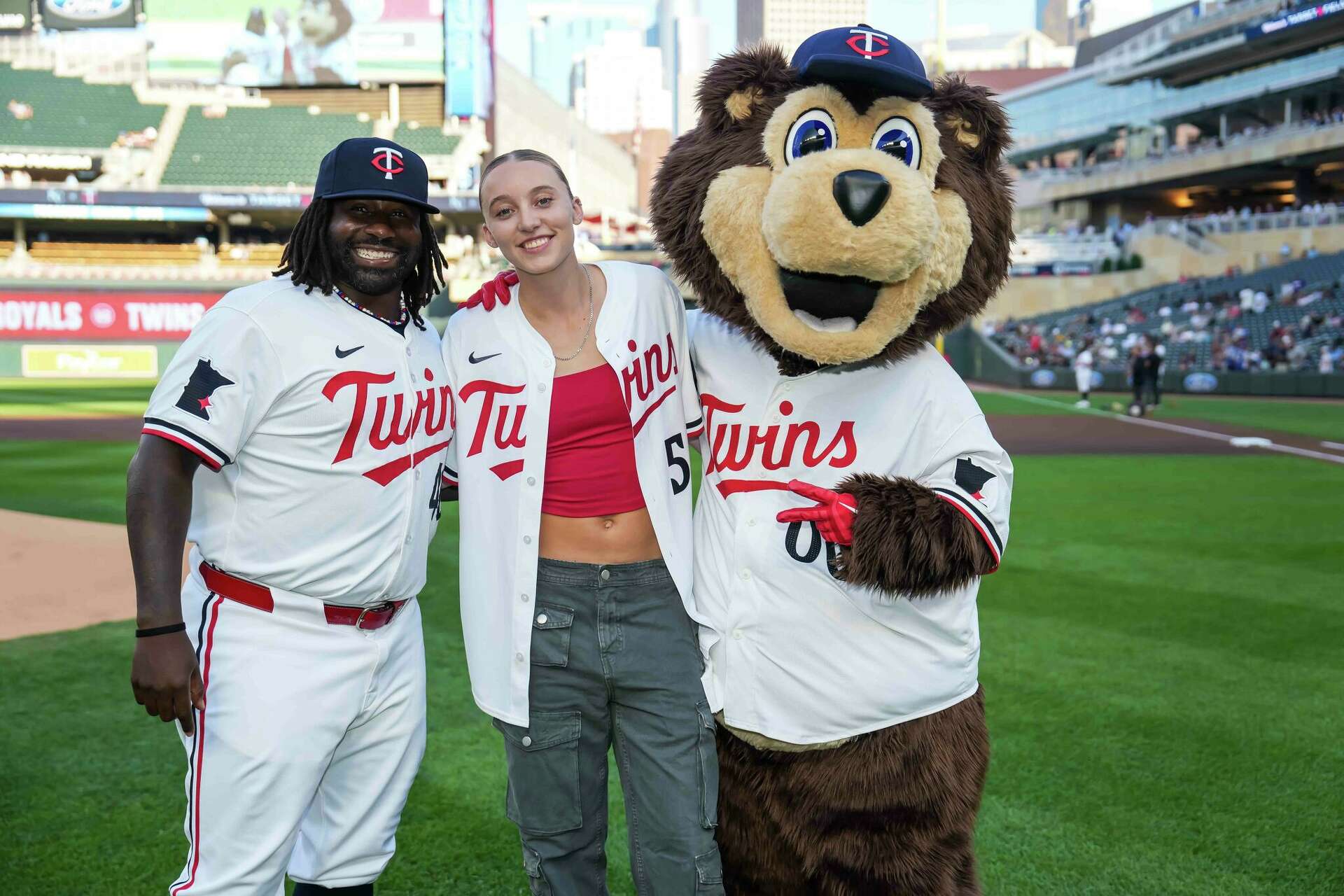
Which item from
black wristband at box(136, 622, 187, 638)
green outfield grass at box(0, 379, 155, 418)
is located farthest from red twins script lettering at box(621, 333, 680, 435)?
green outfield grass at box(0, 379, 155, 418)

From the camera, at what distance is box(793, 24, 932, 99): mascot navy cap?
245cm

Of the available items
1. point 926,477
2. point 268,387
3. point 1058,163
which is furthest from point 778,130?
point 1058,163

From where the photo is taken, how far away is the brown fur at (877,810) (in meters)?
2.50

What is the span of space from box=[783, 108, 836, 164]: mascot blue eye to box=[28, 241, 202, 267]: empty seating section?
1540 inches

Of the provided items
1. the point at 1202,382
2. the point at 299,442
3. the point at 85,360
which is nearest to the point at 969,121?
A: the point at 299,442

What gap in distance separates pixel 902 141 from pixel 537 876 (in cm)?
195

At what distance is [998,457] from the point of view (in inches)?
100.0

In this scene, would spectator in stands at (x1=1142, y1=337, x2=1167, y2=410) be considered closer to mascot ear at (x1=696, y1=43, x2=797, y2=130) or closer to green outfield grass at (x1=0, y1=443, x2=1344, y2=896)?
green outfield grass at (x1=0, y1=443, x2=1344, y2=896)

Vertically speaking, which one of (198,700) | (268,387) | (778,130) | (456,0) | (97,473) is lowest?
(97,473)

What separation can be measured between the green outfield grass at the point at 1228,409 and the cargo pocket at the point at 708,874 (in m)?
14.5

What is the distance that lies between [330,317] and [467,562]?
686 mm

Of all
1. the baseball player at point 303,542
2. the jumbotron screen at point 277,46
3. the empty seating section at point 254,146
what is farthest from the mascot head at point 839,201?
the jumbotron screen at point 277,46

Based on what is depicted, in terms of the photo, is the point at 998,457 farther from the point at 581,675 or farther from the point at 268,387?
the point at 268,387

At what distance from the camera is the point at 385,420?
2613 mm
